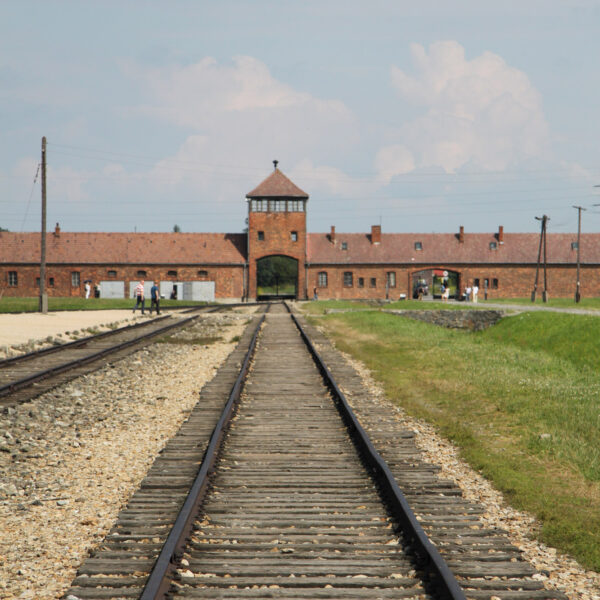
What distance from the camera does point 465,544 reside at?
16.0 ft

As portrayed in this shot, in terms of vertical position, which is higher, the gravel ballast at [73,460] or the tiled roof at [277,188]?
the tiled roof at [277,188]

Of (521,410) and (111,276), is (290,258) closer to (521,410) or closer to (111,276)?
(111,276)

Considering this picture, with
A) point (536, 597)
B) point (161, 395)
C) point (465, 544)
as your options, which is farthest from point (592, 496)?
point (161, 395)

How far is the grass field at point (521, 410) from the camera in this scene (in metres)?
5.97

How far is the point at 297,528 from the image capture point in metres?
5.21

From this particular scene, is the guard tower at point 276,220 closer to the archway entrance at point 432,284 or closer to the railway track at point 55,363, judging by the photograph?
the archway entrance at point 432,284

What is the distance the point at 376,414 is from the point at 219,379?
12.4 feet

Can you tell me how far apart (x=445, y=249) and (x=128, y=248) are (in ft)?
95.8

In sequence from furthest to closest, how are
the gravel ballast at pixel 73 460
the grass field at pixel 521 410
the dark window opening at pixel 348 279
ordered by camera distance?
the dark window opening at pixel 348 279 < the grass field at pixel 521 410 < the gravel ballast at pixel 73 460

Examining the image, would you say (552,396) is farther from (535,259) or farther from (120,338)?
(535,259)

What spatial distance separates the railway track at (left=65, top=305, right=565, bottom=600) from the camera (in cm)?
421

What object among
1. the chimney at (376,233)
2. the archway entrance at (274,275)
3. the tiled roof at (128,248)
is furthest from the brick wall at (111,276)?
the archway entrance at (274,275)

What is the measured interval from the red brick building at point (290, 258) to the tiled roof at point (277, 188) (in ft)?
0.29

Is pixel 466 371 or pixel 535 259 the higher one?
pixel 535 259
